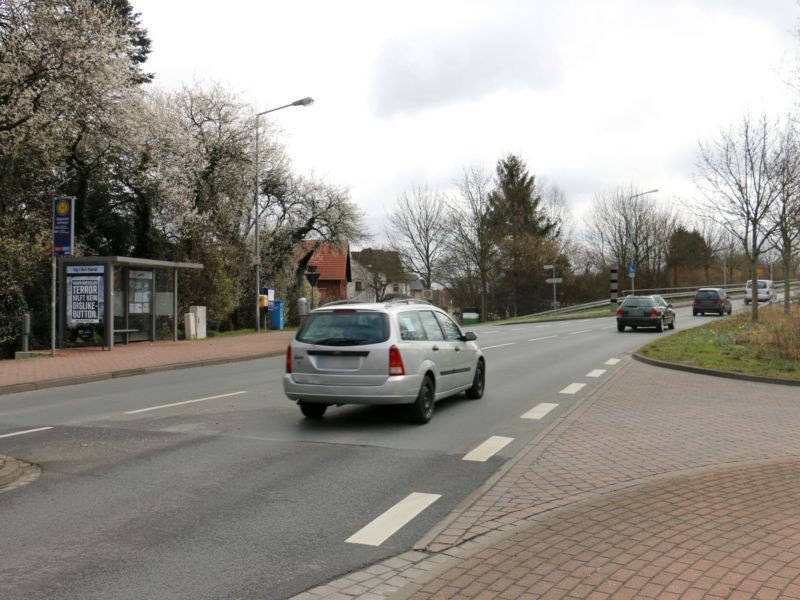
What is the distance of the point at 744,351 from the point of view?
53.5 feet

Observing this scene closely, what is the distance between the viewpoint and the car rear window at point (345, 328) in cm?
860

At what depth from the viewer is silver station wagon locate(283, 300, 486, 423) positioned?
27.6 ft

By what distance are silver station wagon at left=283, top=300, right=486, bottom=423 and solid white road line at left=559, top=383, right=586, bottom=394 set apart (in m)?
3.27

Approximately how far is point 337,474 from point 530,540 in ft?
7.62

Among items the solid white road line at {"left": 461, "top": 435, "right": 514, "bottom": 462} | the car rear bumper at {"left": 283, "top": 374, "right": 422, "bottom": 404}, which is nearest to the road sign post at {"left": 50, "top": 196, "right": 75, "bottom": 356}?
the car rear bumper at {"left": 283, "top": 374, "right": 422, "bottom": 404}

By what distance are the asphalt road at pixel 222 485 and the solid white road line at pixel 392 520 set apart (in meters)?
0.02

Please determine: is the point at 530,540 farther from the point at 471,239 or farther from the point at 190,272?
the point at 471,239

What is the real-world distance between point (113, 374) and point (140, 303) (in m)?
8.02

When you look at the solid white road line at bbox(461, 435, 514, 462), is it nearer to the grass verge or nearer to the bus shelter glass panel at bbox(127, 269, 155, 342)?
the grass verge

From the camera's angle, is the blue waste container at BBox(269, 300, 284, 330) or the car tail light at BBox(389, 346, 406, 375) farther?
the blue waste container at BBox(269, 300, 284, 330)

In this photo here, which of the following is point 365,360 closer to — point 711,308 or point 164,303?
point 164,303

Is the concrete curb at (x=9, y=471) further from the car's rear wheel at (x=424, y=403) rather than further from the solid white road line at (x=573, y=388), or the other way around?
the solid white road line at (x=573, y=388)

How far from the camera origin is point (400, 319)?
894 centimetres

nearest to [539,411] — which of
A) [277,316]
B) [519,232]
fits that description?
[277,316]
